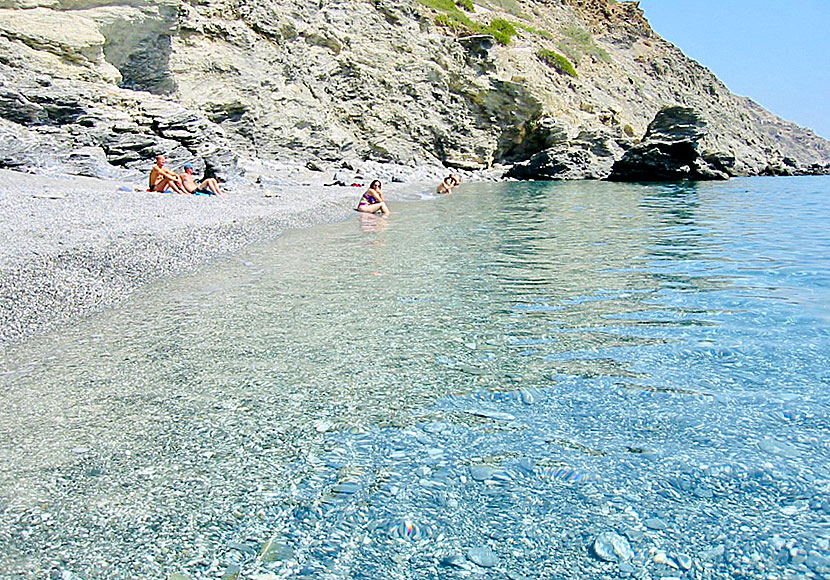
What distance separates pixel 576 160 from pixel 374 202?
2465 centimetres

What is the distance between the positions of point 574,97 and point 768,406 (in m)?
50.9

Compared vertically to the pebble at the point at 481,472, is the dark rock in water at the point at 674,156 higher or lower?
higher

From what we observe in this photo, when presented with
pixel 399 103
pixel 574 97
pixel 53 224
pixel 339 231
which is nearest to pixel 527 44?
pixel 574 97

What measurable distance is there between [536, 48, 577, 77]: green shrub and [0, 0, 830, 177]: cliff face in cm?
21

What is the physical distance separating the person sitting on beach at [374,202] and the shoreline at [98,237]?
0.45 metres

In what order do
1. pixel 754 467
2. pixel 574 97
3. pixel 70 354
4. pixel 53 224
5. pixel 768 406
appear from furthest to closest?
pixel 574 97, pixel 53 224, pixel 70 354, pixel 768 406, pixel 754 467

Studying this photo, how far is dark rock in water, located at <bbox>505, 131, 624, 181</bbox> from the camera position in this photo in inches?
1420

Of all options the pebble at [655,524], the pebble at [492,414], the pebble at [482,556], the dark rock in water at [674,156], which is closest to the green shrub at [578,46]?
the dark rock in water at [674,156]

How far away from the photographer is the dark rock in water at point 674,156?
33719 millimetres

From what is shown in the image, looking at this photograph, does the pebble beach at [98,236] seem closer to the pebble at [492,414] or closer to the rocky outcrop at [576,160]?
the pebble at [492,414]

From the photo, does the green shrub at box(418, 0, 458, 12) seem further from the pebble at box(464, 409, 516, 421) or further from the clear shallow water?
the pebble at box(464, 409, 516, 421)

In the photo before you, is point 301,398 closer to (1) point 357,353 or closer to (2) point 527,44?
(1) point 357,353

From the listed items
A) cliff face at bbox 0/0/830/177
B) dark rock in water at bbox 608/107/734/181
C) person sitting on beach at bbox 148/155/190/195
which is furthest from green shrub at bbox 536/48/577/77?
person sitting on beach at bbox 148/155/190/195

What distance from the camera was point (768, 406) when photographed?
3.41 metres
